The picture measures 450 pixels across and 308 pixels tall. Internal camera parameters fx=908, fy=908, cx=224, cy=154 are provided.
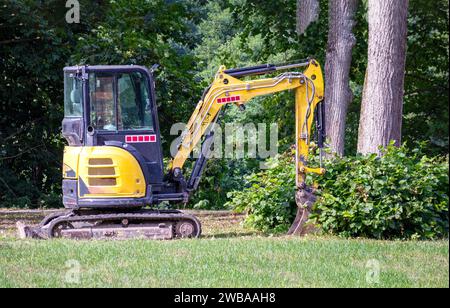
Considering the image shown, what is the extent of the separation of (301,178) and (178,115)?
857 cm

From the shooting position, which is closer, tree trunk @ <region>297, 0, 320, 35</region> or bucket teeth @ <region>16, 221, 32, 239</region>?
bucket teeth @ <region>16, 221, 32, 239</region>

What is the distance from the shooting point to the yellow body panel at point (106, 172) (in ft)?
42.5

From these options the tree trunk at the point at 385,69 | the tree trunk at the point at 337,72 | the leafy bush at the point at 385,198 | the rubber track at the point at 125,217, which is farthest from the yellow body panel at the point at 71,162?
the tree trunk at the point at 337,72

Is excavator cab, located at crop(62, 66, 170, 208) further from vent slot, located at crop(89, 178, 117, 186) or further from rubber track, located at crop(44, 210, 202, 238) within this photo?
rubber track, located at crop(44, 210, 202, 238)

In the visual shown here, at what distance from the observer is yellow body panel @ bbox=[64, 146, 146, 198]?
12961 mm

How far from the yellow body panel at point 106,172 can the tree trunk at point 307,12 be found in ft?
26.5

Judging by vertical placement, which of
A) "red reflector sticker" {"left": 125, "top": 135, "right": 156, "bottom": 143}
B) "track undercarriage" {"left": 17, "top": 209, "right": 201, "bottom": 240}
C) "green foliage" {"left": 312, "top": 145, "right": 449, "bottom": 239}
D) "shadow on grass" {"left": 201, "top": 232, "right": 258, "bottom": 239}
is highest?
"red reflector sticker" {"left": 125, "top": 135, "right": 156, "bottom": 143}

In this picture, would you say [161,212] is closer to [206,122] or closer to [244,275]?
[206,122]

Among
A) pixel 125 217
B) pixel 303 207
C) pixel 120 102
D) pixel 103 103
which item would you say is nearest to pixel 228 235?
pixel 303 207

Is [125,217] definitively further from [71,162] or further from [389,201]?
[389,201]

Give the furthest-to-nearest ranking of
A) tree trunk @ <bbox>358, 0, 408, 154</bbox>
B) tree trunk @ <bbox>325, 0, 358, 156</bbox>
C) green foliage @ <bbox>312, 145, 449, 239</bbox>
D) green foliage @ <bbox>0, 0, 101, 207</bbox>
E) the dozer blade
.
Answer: green foliage @ <bbox>0, 0, 101, 207</bbox> → tree trunk @ <bbox>325, 0, 358, 156</bbox> → tree trunk @ <bbox>358, 0, 408, 154</bbox> → the dozer blade → green foliage @ <bbox>312, 145, 449, 239</bbox>

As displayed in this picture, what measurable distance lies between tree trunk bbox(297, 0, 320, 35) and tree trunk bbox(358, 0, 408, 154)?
18.2 ft

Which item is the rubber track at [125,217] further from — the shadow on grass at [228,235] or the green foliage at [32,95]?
the green foliage at [32,95]

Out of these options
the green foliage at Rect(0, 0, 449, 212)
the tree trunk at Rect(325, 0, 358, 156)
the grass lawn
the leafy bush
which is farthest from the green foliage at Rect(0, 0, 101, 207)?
the leafy bush
